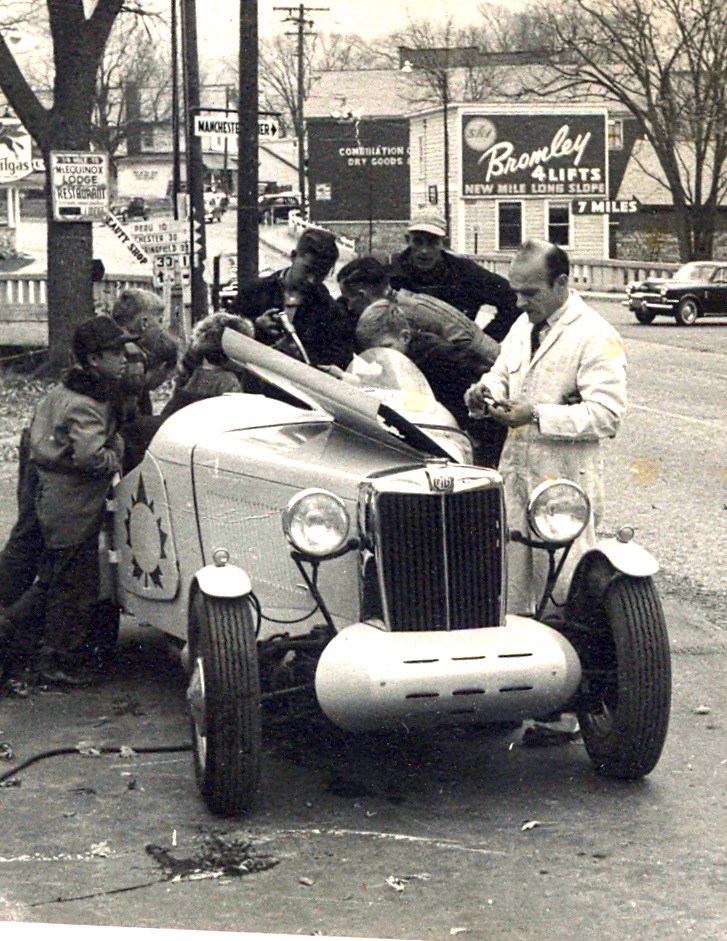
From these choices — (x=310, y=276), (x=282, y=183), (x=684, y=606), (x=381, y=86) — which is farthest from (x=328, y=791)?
(x=282, y=183)

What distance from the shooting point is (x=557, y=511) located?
591 cm

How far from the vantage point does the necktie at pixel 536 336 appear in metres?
6.48

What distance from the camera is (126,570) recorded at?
723 cm

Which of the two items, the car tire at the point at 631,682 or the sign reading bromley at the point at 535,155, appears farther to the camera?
the sign reading bromley at the point at 535,155

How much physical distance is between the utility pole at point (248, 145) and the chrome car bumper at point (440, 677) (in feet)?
50.6

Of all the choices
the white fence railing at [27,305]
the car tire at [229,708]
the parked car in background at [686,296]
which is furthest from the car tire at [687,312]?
the car tire at [229,708]

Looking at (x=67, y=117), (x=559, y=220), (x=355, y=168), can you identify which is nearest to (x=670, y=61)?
(x=559, y=220)

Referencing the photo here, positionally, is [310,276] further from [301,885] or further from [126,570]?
[301,885]

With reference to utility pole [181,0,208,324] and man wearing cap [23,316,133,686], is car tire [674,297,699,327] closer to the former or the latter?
utility pole [181,0,208,324]

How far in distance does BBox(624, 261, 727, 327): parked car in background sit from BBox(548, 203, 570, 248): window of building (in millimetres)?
34387

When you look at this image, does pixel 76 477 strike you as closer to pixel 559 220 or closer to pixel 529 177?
pixel 529 177

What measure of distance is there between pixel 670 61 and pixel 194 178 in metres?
33.9

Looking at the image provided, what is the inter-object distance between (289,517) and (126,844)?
3.74 feet

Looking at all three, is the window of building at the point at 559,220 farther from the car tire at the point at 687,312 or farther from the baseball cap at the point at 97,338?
the baseball cap at the point at 97,338
